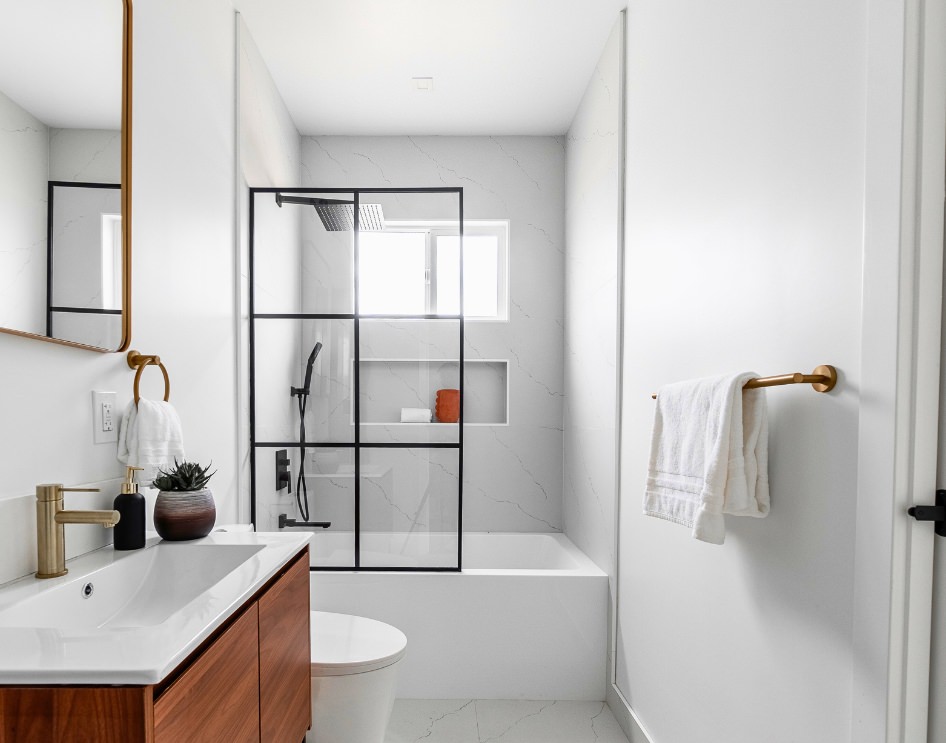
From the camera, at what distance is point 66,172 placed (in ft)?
4.66

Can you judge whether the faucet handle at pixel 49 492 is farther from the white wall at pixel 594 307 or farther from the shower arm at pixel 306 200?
the white wall at pixel 594 307

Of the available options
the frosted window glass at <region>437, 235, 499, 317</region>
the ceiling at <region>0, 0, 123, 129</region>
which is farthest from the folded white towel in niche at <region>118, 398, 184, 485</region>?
the frosted window glass at <region>437, 235, 499, 317</region>

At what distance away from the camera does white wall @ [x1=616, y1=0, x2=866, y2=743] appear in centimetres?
126

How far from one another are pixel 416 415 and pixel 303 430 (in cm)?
45

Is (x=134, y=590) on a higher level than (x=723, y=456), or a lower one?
lower

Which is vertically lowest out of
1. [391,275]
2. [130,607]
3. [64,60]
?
[130,607]

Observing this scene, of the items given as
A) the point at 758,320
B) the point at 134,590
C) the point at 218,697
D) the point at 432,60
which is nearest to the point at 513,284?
the point at 432,60

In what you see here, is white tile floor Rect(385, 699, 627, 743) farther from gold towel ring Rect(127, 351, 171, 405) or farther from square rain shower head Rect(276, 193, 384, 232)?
square rain shower head Rect(276, 193, 384, 232)

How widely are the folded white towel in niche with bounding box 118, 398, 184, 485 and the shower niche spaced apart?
3.50ft

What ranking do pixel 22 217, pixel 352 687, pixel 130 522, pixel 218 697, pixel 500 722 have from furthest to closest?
pixel 500 722
pixel 352 687
pixel 130 522
pixel 22 217
pixel 218 697

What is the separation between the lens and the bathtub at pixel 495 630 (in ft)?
9.15

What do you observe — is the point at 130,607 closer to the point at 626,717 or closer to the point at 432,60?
the point at 626,717

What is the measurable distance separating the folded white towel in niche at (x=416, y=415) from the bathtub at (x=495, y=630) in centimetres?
61

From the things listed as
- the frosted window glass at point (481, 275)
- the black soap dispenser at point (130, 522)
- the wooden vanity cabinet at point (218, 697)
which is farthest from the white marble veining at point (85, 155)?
the frosted window glass at point (481, 275)
